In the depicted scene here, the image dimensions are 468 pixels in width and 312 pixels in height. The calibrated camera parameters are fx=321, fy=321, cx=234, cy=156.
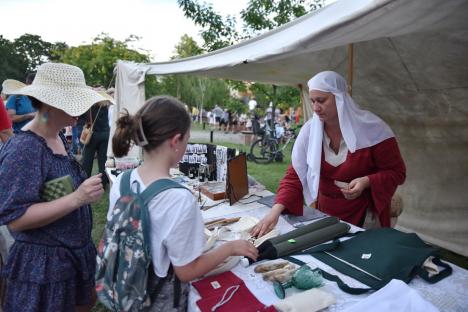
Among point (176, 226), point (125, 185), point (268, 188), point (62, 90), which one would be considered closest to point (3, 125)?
point (62, 90)

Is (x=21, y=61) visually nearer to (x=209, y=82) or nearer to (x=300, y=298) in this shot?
(x=209, y=82)

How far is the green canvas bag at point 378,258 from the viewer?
4.17 ft

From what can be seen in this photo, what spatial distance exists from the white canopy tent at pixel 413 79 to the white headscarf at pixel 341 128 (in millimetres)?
291

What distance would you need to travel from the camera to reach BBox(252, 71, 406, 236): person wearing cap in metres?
2.06

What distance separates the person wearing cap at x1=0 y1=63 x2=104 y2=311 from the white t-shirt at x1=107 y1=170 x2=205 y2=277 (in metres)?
0.48

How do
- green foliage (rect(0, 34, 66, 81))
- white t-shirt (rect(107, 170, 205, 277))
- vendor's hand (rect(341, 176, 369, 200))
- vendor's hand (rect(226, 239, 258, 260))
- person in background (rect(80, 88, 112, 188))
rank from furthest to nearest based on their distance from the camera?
green foliage (rect(0, 34, 66, 81))
person in background (rect(80, 88, 112, 188))
vendor's hand (rect(341, 176, 369, 200))
vendor's hand (rect(226, 239, 258, 260))
white t-shirt (rect(107, 170, 205, 277))

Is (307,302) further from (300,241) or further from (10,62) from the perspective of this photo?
(10,62)

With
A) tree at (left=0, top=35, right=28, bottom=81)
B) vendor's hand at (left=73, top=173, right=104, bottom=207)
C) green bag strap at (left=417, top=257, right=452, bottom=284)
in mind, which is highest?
tree at (left=0, top=35, right=28, bottom=81)

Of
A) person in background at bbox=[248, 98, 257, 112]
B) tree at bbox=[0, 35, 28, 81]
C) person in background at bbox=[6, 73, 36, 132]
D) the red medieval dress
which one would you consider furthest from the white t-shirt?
tree at bbox=[0, 35, 28, 81]

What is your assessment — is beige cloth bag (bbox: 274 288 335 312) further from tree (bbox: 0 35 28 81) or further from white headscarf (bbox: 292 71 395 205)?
tree (bbox: 0 35 28 81)

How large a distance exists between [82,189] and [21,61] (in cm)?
3405

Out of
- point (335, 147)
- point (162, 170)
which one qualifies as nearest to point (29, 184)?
point (162, 170)

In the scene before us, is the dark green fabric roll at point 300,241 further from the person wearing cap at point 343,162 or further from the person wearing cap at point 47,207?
the person wearing cap at point 47,207

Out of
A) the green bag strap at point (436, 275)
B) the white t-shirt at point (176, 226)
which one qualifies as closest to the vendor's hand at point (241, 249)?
the white t-shirt at point (176, 226)
